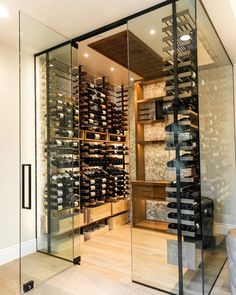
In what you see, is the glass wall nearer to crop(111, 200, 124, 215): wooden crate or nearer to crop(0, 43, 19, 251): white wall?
crop(111, 200, 124, 215): wooden crate

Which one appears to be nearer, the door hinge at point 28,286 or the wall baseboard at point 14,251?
the door hinge at point 28,286

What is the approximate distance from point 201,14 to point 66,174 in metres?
2.52

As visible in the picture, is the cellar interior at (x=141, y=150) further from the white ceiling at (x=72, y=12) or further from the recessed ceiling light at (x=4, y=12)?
the recessed ceiling light at (x=4, y=12)

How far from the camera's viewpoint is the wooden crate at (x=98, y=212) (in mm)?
4367

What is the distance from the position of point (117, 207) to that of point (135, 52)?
309 cm

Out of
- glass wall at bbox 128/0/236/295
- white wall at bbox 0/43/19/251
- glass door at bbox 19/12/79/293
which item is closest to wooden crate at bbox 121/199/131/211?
glass wall at bbox 128/0/236/295

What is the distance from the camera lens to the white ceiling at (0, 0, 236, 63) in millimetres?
2490

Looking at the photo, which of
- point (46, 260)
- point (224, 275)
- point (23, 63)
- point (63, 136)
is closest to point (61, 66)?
point (23, 63)

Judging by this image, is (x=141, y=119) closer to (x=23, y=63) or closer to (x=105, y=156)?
(x=105, y=156)

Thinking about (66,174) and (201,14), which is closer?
(201,14)

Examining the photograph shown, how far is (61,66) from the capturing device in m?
3.50

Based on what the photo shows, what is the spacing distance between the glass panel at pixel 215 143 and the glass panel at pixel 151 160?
14.4 inches

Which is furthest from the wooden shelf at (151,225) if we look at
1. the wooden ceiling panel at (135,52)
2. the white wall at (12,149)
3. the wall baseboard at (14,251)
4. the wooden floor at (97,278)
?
the wooden ceiling panel at (135,52)

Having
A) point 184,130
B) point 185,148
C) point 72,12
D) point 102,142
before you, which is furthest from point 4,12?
point 102,142
